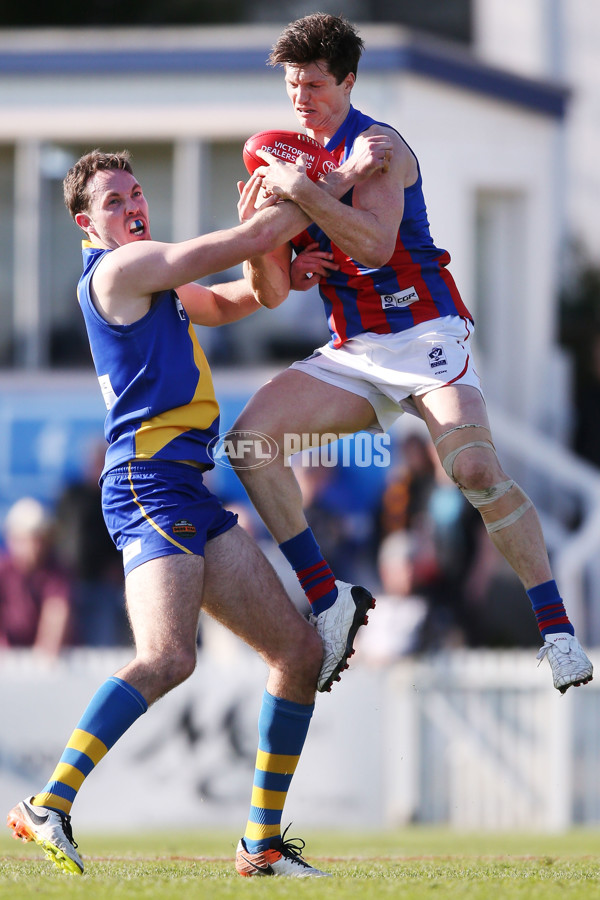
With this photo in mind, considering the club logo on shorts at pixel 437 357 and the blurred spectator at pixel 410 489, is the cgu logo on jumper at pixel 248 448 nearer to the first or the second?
the club logo on shorts at pixel 437 357

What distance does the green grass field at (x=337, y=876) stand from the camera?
4742 millimetres

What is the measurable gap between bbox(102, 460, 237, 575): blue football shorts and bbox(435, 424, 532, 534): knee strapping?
3.03 feet

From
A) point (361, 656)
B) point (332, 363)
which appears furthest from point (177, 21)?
point (332, 363)

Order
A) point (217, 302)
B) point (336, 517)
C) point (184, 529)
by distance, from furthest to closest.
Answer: point (336, 517) → point (217, 302) → point (184, 529)

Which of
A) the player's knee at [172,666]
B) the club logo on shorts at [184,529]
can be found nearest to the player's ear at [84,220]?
the club logo on shorts at [184,529]

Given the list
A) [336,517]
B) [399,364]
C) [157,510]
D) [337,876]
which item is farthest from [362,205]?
[336,517]

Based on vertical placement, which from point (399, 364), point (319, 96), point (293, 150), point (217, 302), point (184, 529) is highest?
point (319, 96)

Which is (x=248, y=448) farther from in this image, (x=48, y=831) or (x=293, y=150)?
(x=48, y=831)

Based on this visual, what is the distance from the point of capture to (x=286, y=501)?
19.2 ft

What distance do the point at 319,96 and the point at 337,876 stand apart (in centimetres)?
298

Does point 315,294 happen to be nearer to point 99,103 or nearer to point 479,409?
point 99,103

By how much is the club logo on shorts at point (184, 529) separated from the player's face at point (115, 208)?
112 centimetres

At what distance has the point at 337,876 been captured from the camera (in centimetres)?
545

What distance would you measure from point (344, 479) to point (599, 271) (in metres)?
6.55
